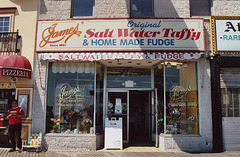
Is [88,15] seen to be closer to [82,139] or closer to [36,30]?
[36,30]

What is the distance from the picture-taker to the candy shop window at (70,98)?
8.43 meters

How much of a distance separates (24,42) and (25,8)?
4.58ft

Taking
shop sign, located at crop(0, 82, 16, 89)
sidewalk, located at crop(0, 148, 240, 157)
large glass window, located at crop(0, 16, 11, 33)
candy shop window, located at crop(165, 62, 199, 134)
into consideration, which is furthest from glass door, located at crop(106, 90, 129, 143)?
large glass window, located at crop(0, 16, 11, 33)

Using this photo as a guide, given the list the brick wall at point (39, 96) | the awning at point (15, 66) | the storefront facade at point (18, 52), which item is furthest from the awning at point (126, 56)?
the storefront facade at point (18, 52)

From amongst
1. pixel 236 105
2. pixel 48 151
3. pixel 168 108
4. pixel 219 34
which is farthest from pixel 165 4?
pixel 48 151

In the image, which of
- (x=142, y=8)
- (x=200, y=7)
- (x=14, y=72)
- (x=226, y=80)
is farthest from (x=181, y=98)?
(x=14, y=72)

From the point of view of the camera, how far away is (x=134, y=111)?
11.4m

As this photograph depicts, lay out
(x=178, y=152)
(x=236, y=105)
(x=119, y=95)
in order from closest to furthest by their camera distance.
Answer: (x=178, y=152) → (x=236, y=105) → (x=119, y=95)

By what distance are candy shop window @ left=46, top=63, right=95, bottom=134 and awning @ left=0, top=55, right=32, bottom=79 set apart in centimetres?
88

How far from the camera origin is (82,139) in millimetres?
8055

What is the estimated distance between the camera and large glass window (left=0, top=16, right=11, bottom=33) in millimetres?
8833

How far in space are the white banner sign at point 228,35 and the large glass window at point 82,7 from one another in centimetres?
495

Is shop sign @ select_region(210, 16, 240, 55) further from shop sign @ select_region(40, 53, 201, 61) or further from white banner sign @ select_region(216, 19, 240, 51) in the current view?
shop sign @ select_region(40, 53, 201, 61)

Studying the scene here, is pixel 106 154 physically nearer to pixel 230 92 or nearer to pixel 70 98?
pixel 70 98
